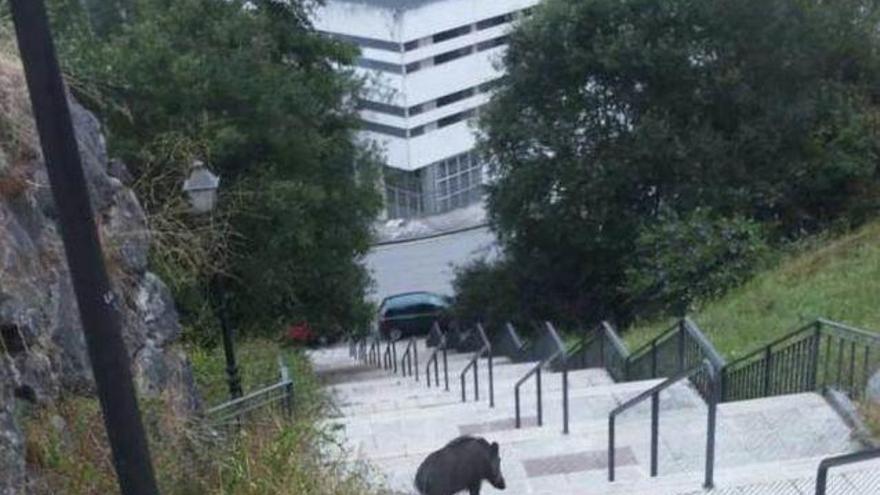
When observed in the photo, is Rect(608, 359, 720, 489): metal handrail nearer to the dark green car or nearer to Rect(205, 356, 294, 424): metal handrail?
Rect(205, 356, 294, 424): metal handrail

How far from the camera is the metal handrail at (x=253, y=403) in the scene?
28.5 ft

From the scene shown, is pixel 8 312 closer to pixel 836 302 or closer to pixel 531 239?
pixel 836 302

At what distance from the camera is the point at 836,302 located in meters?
14.8

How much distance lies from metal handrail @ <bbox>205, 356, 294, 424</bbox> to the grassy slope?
5.52 meters

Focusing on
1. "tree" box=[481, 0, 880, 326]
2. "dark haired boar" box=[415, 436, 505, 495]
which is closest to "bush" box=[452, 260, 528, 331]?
"tree" box=[481, 0, 880, 326]

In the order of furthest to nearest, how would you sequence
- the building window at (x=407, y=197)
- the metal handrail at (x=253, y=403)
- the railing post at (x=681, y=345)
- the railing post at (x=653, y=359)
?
1. the building window at (x=407, y=197)
2. the railing post at (x=653, y=359)
3. the railing post at (x=681, y=345)
4. the metal handrail at (x=253, y=403)

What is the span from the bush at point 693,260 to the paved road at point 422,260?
55.5 ft

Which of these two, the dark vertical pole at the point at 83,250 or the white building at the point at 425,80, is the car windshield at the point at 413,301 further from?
the dark vertical pole at the point at 83,250

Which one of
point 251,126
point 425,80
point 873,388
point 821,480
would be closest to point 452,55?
point 425,80

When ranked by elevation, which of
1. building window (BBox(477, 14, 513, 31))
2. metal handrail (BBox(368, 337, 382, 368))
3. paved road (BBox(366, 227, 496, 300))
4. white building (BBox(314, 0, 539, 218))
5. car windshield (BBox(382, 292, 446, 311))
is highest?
building window (BBox(477, 14, 513, 31))

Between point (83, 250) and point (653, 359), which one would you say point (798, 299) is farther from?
point (83, 250)

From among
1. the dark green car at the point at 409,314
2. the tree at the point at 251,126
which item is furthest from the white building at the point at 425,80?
the tree at the point at 251,126

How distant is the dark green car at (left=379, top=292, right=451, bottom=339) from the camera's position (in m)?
32.0

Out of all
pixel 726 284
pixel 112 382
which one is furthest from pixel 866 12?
pixel 112 382
